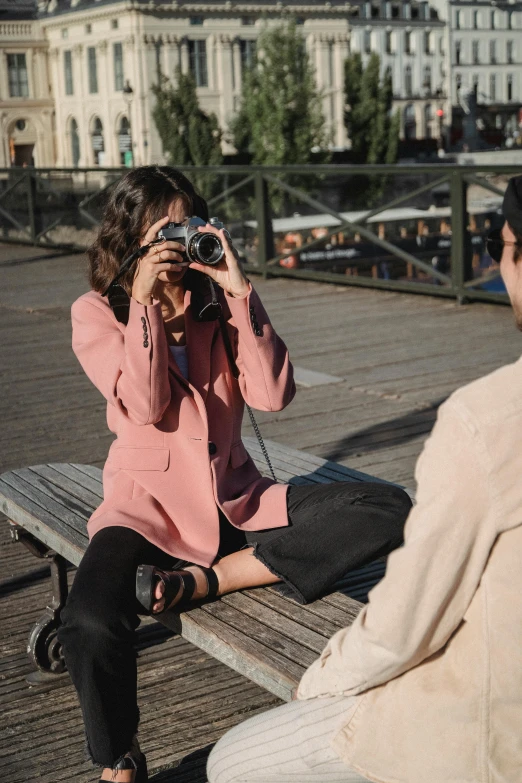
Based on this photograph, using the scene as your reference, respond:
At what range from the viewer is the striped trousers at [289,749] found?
1646mm

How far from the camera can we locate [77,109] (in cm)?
7481

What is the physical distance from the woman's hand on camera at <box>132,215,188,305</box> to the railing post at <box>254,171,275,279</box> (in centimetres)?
809

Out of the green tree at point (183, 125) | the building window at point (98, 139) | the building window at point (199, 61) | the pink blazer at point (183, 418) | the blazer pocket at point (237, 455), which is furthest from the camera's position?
the building window at point (98, 139)

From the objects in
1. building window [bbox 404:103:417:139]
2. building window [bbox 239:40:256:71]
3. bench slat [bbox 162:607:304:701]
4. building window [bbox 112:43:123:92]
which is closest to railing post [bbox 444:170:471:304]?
bench slat [bbox 162:607:304:701]

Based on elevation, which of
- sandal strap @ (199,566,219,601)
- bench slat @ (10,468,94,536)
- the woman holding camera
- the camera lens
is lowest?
bench slat @ (10,468,94,536)

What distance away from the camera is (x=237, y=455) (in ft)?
8.75

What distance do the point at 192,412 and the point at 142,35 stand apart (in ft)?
226

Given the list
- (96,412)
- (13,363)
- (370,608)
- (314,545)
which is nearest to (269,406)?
(314,545)

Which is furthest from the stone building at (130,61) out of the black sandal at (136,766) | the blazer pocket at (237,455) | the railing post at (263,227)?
the black sandal at (136,766)

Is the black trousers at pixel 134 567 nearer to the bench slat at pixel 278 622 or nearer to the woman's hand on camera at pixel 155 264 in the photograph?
the bench slat at pixel 278 622

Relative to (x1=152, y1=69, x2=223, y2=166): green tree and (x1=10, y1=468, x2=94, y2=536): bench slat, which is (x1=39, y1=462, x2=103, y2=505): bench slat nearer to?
(x1=10, y1=468, x2=94, y2=536): bench slat

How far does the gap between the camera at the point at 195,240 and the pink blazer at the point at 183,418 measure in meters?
0.13

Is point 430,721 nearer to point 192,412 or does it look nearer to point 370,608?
point 370,608

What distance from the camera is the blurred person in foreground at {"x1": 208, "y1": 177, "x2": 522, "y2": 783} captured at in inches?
53.7
